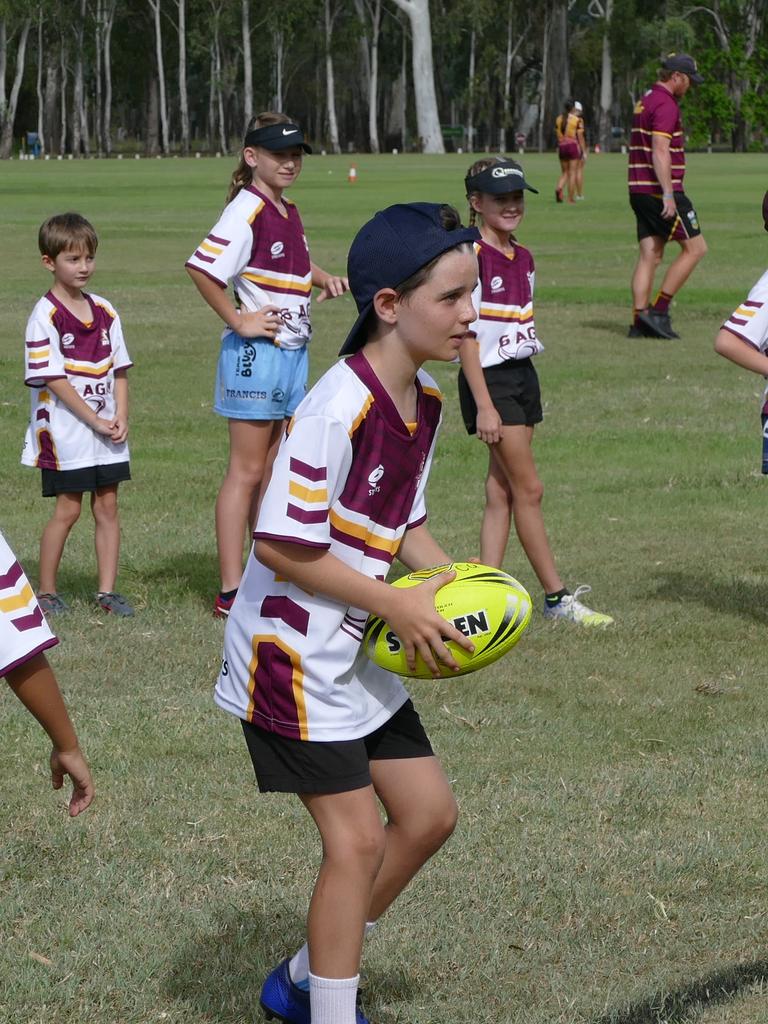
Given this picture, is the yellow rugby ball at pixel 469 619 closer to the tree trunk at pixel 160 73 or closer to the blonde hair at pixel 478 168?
the blonde hair at pixel 478 168

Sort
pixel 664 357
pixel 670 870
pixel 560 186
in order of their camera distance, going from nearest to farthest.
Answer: pixel 670 870 < pixel 664 357 < pixel 560 186

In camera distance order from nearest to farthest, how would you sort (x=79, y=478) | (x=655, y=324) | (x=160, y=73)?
(x=79, y=478)
(x=655, y=324)
(x=160, y=73)

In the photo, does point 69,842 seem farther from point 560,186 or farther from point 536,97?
point 536,97

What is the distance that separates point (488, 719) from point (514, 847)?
4.27 feet

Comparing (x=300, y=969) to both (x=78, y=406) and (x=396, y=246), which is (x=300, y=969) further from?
(x=78, y=406)

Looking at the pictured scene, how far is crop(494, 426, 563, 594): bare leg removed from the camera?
7.61m

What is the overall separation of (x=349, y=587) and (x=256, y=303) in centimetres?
448

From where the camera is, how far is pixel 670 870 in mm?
4863

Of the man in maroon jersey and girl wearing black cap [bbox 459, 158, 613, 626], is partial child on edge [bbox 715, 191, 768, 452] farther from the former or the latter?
the man in maroon jersey

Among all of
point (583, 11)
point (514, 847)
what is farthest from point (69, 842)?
point (583, 11)

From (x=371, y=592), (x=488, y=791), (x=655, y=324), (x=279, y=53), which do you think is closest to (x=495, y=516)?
(x=488, y=791)

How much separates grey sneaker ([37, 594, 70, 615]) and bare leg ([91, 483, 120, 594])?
20cm

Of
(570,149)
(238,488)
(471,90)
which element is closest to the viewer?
(238,488)

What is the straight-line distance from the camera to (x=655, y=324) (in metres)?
17.1
